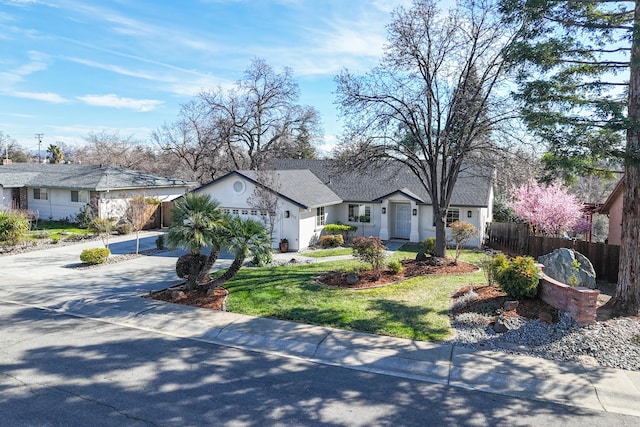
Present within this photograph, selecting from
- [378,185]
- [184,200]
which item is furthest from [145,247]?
[378,185]

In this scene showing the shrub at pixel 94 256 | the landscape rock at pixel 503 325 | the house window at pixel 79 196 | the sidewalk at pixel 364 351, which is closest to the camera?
the sidewalk at pixel 364 351

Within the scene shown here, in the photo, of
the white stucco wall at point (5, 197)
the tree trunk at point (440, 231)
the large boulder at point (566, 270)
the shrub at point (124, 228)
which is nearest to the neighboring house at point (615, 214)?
the tree trunk at point (440, 231)

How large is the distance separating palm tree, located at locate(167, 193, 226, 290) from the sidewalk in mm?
1547

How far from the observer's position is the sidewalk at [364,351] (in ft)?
22.5

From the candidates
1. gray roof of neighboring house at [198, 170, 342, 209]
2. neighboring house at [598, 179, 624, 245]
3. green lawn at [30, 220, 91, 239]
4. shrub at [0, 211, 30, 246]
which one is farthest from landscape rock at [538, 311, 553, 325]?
green lawn at [30, 220, 91, 239]

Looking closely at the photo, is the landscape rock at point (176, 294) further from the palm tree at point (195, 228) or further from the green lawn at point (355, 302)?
the green lawn at point (355, 302)

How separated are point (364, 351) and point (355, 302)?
2973 mm

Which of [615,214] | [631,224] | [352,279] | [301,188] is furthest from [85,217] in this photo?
[615,214]

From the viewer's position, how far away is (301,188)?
23.5 m

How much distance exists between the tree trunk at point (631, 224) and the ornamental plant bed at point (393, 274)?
5617 mm

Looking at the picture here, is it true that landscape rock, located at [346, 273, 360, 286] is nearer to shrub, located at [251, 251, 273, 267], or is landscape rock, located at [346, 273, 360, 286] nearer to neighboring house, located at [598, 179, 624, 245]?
shrub, located at [251, 251, 273, 267]

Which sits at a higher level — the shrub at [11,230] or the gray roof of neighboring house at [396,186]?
the gray roof of neighboring house at [396,186]

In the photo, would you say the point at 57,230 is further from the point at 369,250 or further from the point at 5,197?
the point at 369,250

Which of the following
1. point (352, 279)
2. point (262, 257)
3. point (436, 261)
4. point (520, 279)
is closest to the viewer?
point (520, 279)
